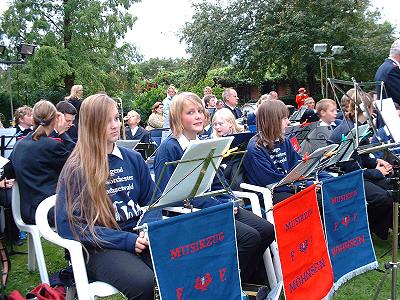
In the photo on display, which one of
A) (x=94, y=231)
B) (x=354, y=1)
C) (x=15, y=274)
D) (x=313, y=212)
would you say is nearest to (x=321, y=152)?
(x=313, y=212)

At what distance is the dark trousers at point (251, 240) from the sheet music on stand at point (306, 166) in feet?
1.11

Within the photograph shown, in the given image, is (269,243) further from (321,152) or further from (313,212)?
(321,152)

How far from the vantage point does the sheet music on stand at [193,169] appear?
267 cm

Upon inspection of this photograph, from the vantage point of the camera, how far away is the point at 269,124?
4.24 m

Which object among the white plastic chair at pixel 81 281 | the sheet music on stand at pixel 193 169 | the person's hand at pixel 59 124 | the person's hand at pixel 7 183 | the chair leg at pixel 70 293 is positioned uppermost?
the person's hand at pixel 59 124

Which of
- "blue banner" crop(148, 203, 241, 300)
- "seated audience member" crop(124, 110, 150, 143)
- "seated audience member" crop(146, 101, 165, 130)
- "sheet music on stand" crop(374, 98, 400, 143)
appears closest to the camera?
"blue banner" crop(148, 203, 241, 300)

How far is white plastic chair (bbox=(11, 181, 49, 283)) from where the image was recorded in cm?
370

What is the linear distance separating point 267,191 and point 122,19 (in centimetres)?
2205

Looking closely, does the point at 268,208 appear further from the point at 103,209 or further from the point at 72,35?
the point at 72,35

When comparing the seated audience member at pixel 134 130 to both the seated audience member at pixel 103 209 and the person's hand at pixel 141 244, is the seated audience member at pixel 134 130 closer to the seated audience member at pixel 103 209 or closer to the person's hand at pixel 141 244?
the seated audience member at pixel 103 209

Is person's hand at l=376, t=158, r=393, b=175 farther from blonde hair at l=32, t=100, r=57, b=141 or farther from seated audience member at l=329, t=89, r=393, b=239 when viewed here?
blonde hair at l=32, t=100, r=57, b=141

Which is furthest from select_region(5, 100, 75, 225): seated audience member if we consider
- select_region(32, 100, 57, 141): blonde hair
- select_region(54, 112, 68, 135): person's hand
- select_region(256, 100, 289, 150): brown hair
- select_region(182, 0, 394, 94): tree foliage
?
select_region(182, 0, 394, 94): tree foliage

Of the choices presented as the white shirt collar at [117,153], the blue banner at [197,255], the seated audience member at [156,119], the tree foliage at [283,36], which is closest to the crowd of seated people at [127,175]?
the white shirt collar at [117,153]

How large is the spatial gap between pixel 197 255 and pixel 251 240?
3.25 feet
